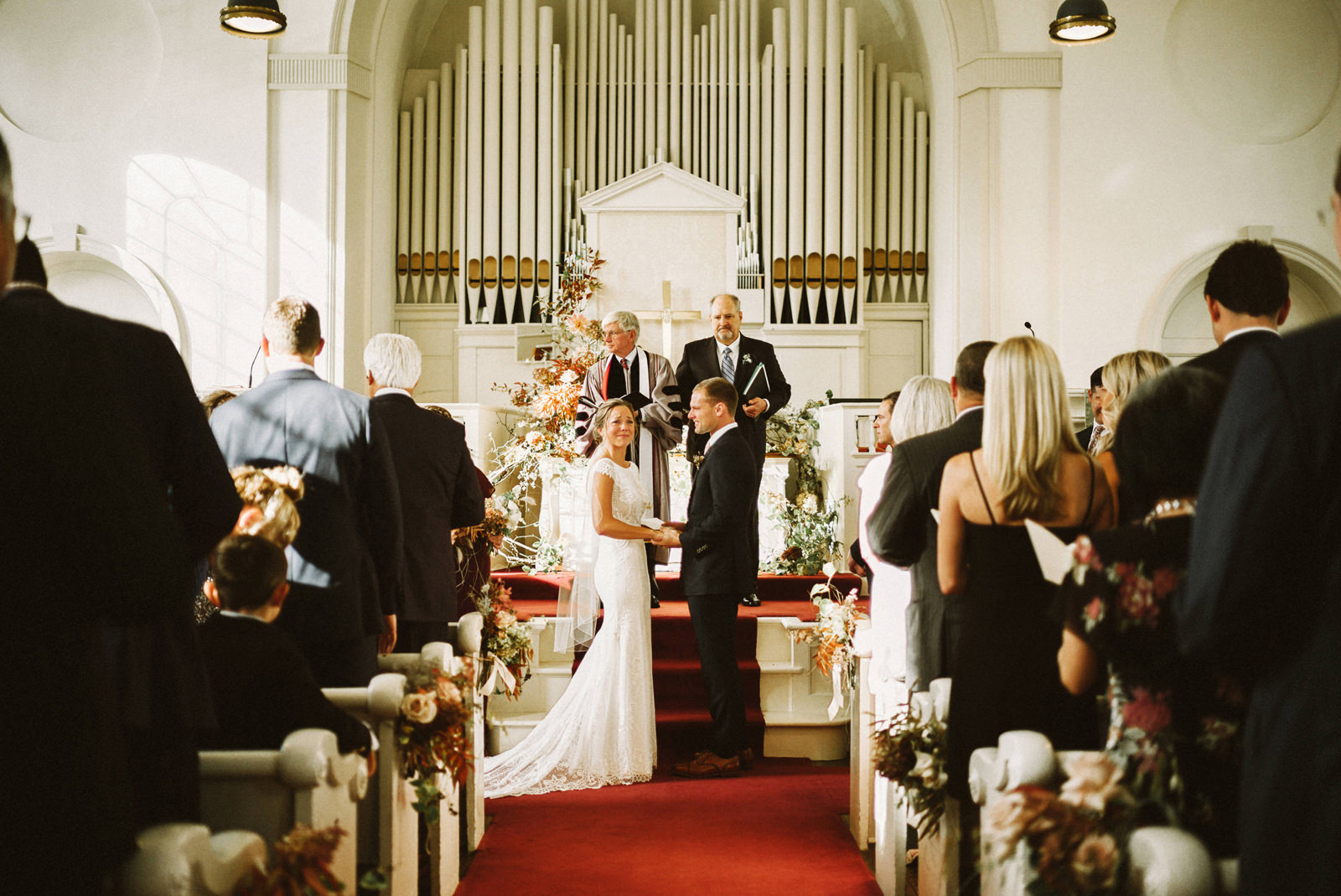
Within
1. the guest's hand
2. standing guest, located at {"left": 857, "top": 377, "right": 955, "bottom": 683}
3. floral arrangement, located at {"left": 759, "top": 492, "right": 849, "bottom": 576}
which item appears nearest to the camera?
the guest's hand

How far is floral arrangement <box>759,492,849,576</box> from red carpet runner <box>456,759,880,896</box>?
9.55ft

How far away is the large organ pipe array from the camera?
10.2m

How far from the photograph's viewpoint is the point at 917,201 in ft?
34.1

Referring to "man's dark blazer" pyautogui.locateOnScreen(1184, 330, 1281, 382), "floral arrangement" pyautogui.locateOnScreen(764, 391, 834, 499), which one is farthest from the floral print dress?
"floral arrangement" pyautogui.locateOnScreen(764, 391, 834, 499)

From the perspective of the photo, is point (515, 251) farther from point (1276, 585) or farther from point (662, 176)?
point (1276, 585)

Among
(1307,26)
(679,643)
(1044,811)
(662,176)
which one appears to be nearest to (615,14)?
(662,176)

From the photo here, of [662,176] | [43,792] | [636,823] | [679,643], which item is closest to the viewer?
[43,792]

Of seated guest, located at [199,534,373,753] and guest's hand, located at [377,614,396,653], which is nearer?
seated guest, located at [199,534,373,753]

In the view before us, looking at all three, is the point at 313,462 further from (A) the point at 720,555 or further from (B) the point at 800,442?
(B) the point at 800,442

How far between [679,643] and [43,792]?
5.11m

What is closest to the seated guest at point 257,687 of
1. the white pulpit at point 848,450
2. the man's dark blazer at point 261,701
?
the man's dark blazer at point 261,701

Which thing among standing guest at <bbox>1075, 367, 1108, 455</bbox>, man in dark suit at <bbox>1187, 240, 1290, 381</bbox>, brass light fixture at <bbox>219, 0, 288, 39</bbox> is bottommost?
standing guest at <bbox>1075, 367, 1108, 455</bbox>

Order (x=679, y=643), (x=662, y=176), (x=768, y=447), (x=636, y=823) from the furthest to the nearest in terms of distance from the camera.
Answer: (x=662, y=176), (x=768, y=447), (x=679, y=643), (x=636, y=823)

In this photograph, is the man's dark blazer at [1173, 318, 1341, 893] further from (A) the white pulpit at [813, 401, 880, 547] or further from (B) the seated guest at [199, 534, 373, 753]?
(A) the white pulpit at [813, 401, 880, 547]
